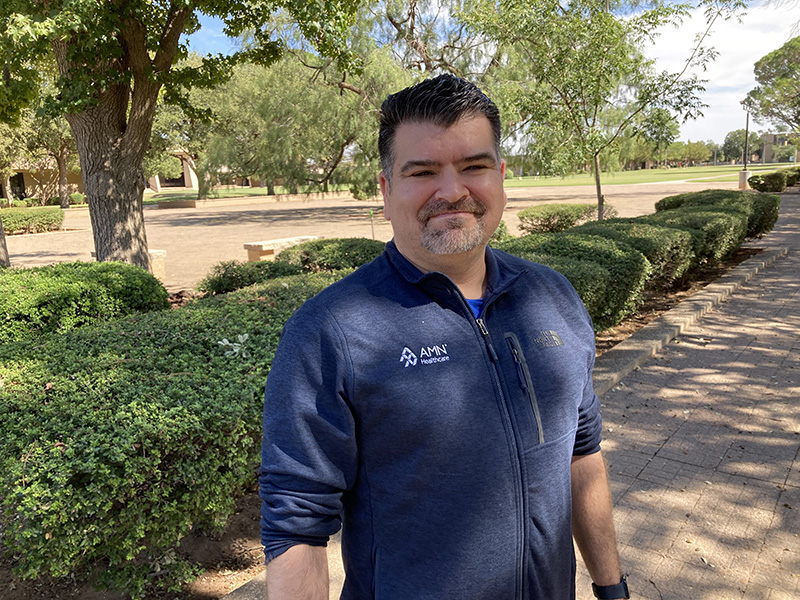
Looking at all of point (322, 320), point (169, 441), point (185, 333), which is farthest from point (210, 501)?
point (322, 320)

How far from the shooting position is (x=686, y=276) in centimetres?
934

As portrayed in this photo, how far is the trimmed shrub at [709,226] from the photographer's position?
8859 millimetres

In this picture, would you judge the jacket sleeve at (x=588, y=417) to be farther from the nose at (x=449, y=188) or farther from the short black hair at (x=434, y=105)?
the short black hair at (x=434, y=105)

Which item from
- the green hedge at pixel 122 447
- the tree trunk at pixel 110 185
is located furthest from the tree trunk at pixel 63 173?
the green hedge at pixel 122 447

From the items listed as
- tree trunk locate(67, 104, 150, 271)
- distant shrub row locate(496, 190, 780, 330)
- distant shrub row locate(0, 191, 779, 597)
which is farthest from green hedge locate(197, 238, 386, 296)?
distant shrub row locate(0, 191, 779, 597)

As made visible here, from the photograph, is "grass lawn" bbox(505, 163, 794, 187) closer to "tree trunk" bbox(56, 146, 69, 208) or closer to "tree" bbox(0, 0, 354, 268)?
"tree trunk" bbox(56, 146, 69, 208)

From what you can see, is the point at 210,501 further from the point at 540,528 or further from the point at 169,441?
the point at 540,528

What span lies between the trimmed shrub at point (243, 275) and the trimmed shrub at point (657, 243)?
4.11 metres

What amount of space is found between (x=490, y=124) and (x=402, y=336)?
0.58 m

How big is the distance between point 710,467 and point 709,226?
245 inches

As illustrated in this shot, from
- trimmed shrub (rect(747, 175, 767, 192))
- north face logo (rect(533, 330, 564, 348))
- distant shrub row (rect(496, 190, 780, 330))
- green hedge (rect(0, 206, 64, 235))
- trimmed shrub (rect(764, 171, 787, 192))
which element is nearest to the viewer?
north face logo (rect(533, 330, 564, 348))

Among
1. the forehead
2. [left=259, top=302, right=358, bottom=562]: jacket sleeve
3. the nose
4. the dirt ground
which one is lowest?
the dirt ground

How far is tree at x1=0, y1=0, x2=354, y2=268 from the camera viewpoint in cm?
691

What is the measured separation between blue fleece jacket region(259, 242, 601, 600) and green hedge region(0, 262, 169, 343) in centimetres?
529
